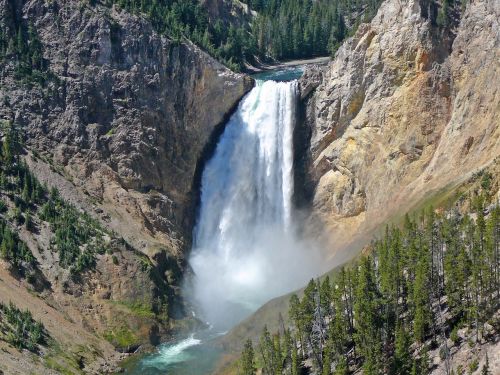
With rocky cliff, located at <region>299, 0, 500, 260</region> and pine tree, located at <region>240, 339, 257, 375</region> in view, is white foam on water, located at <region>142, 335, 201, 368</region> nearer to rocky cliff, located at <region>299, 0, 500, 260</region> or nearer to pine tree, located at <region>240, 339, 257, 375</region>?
pine tree, located at <region>240, 339, 257, 375</region>

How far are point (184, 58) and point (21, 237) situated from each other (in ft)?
106

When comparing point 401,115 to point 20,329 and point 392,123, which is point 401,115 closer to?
point 392,123

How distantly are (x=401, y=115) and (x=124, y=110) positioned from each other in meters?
34.5

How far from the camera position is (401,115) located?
301 ft

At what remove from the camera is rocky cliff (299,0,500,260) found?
83.8 metres

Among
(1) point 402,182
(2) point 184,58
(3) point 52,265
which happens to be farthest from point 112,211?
(1) point 402,182

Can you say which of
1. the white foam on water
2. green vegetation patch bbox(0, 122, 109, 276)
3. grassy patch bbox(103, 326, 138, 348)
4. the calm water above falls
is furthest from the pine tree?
green vegetation patch bbox(0, 122, 109, 276)

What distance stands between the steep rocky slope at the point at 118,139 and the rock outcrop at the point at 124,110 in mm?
130

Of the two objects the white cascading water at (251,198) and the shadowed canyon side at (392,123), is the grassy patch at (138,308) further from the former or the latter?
the shadowed canyon side at (392,123)

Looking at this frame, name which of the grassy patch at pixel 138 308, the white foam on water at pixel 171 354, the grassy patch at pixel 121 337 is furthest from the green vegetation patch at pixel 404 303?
the grassy patch at pixel 138 308

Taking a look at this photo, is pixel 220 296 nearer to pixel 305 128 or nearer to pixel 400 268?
pixel 305 128

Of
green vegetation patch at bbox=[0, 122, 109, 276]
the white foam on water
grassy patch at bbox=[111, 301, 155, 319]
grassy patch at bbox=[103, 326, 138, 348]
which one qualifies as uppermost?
green vegetation patch at bbox=[0, 122, 109, 276]

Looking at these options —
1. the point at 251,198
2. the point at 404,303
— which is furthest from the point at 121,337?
the point at 404,303

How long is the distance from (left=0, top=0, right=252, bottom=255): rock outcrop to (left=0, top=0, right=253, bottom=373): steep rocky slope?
13 cm
